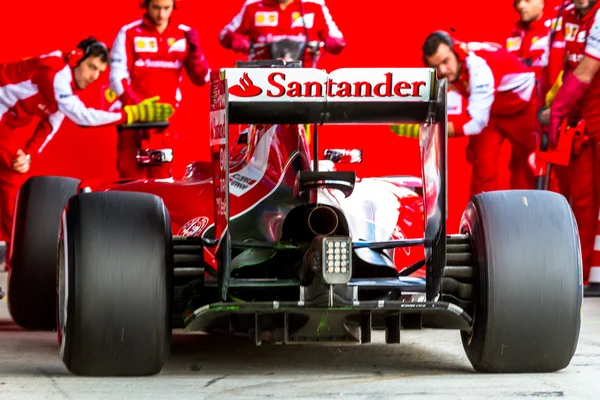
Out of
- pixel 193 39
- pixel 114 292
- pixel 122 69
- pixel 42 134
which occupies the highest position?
pixel 193 39

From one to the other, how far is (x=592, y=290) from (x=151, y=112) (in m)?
4.24

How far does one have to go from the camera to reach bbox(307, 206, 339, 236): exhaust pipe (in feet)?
18.1

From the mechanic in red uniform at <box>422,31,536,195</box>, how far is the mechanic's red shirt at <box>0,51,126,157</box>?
10.0ft

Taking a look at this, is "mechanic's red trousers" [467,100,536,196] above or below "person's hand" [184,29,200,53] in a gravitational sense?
below

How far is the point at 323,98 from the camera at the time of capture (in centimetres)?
506

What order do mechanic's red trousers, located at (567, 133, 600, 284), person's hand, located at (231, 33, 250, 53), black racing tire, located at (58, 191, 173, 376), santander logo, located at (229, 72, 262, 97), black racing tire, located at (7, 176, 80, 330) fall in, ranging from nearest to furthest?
1. black racing tire, located at (58, 191, 173, 376)
2. santander logo, located at (229, 72, 262, 97)
3. black racing tire, located at (7, 176, 80, 330)
4. mechanic's red trousers, located at (567, 133, 600, 284)
5. person's hand, located at (231, 33, 250, 53)

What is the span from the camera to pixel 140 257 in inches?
196

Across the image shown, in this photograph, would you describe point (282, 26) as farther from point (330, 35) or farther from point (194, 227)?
point (194, 227)

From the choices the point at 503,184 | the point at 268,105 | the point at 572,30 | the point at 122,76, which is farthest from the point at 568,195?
the point at 268,105

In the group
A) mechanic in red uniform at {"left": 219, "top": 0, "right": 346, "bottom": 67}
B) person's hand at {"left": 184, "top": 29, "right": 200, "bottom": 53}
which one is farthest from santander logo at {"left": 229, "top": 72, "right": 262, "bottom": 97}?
person's hand at {"left": 184, "top": 29, "right": 200, "bottom": 53}

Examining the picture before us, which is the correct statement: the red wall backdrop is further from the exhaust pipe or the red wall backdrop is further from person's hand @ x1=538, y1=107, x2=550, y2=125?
the exhaust pipe

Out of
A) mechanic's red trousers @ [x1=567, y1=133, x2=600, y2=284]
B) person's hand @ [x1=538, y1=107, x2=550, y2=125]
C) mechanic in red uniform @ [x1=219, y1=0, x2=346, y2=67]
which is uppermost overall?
mechanic in red uniform @ [x1=219, y1=0, x2=346, y2=67]

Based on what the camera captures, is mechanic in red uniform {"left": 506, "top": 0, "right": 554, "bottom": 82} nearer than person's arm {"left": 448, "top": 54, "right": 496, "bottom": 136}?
Yes

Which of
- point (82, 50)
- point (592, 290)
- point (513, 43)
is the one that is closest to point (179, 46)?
point (82, 50)
